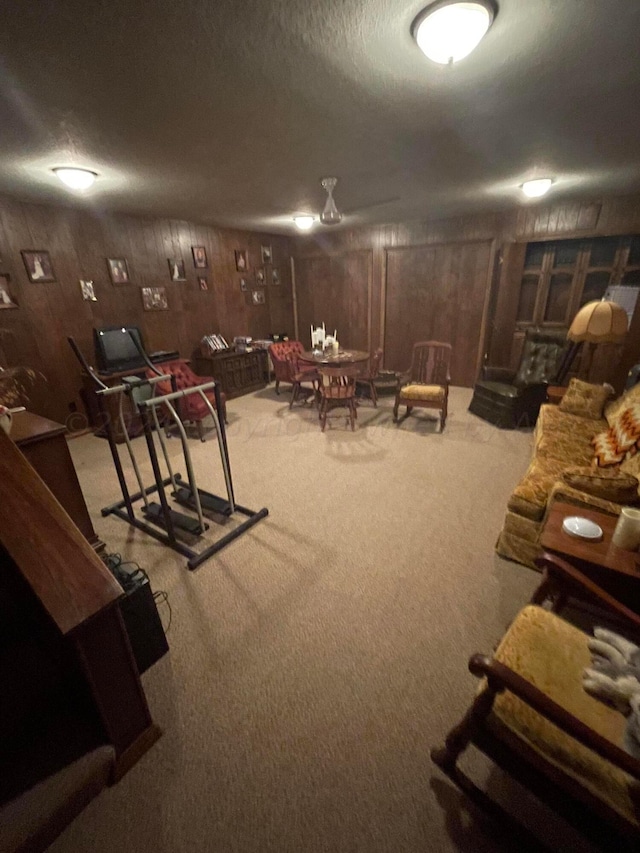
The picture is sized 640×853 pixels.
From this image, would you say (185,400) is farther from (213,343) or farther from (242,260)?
(242,260)

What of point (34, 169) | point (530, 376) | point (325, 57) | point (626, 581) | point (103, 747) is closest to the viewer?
point (103, 747)

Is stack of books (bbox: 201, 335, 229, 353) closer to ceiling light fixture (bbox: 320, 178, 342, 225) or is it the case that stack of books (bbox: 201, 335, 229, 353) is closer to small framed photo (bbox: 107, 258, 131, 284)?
small framed photo (bbox: 107, 258, 131, 284)

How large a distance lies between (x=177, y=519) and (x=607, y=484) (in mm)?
2653

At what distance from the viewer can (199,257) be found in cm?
525

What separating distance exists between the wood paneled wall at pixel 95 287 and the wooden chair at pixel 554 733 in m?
4.78

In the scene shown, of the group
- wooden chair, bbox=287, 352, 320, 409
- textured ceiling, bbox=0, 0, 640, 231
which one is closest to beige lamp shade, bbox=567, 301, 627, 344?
textured ceiling, bbox=0, 0, 640, 231

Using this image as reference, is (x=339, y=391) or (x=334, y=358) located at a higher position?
(x=334, y=358)

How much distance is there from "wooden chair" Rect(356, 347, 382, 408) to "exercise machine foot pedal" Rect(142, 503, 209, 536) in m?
3.05

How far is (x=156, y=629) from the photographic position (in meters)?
1.61

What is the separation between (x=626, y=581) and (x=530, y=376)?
3464 mm

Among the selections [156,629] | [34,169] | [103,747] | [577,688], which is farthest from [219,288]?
[577,688]

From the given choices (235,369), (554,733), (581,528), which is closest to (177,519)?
(554,733)

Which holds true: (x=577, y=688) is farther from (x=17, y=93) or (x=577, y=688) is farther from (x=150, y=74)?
(x=17, y=93)

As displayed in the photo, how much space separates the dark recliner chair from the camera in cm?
398
